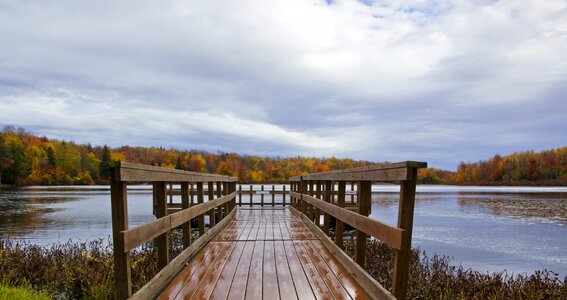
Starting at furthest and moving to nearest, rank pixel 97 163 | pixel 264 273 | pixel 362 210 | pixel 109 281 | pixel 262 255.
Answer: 1. pixel 97 163
2. pixel 109 281
3. pixel 262 255
4. pixel 264 273
5. pixel 362 210

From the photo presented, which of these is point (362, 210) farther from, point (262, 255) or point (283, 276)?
point (262, 255)

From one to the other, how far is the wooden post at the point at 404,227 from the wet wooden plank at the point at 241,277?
1.42 meters

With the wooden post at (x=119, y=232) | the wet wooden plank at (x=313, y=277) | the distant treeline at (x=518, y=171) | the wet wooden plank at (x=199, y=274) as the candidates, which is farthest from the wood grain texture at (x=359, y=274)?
the distant treeline at (x=518, y=171)

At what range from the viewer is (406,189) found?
120 inches

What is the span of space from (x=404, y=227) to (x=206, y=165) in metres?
104

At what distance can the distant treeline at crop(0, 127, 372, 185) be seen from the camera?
260 ft

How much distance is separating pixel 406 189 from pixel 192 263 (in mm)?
3141

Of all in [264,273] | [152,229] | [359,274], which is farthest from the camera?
[264,273]

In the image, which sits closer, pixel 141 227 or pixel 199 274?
pixel 141 227

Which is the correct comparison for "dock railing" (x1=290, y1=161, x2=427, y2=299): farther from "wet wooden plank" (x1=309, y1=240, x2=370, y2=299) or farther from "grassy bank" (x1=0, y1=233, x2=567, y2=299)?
"grassy bank" (x1=0, y1=233, x2=567, y2=299)

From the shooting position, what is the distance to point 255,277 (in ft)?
15.0

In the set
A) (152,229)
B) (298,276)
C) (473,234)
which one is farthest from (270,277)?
(473,234)

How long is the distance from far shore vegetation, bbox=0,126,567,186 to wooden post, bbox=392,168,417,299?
8336cm

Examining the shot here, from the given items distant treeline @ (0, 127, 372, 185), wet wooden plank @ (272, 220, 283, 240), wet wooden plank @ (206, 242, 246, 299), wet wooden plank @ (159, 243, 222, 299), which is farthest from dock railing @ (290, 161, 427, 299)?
distant treeline @ (0, 127, 372, 185)
